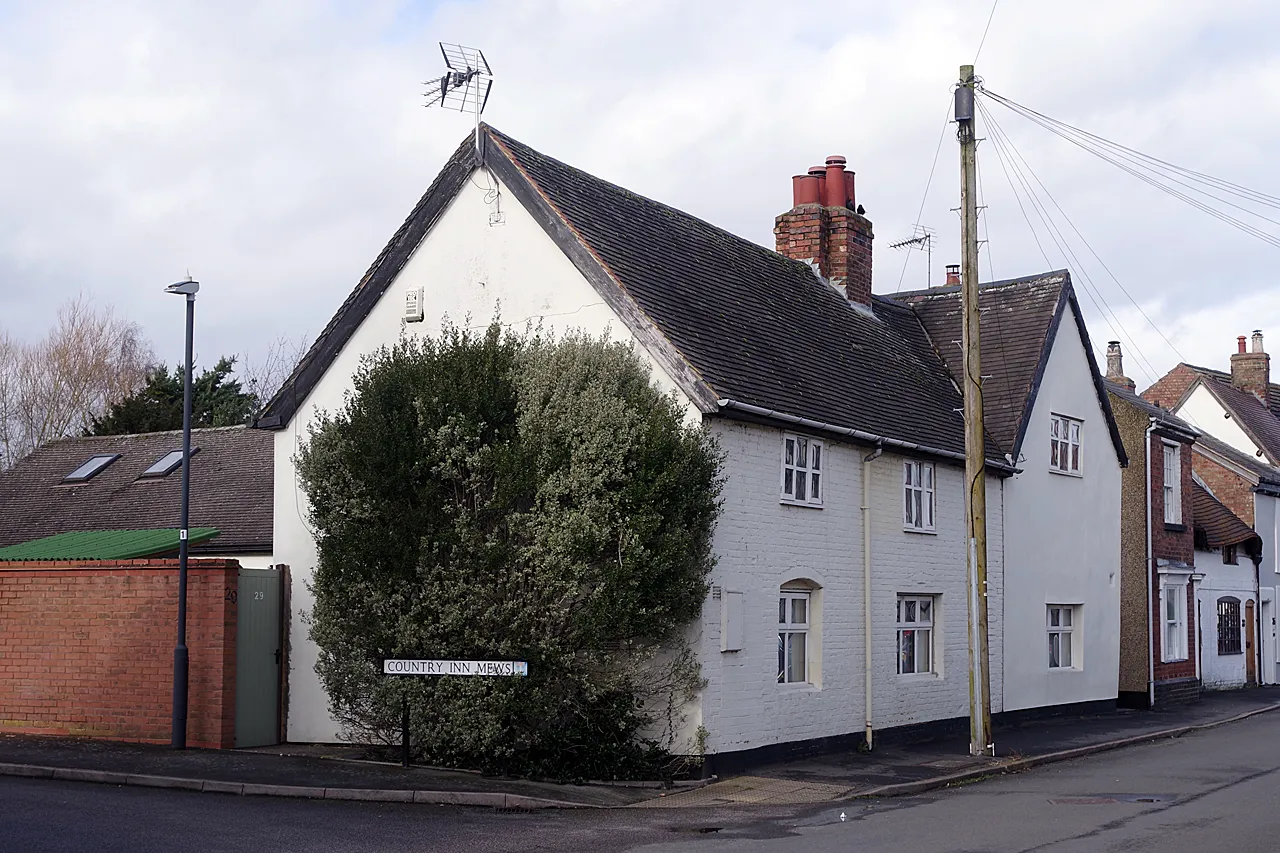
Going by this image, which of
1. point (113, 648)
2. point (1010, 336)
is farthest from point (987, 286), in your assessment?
point (113, 648)

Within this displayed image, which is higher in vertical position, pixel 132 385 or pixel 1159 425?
pixel 132 385

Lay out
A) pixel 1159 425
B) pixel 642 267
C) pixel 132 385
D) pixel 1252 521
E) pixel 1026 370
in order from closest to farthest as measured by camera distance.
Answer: pixel 642 267 → pixel 1026 370 → pixel 1159 425 → pixel 1252 521 → pixel 132 385

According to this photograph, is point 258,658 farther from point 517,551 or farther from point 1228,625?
point 1228,625

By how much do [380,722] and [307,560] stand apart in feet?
11.9

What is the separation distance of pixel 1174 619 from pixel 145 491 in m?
21.8

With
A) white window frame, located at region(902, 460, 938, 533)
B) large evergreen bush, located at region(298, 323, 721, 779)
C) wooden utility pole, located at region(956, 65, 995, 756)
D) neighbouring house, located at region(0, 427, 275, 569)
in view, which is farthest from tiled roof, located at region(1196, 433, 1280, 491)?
large evergreen bush, located at region(298, 323, 721, 779)

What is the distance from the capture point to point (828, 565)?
18328mm

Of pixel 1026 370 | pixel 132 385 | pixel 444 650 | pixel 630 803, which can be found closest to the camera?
pixel 630 803

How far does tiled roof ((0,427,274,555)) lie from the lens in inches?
915

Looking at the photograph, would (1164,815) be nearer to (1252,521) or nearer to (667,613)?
(667,613)

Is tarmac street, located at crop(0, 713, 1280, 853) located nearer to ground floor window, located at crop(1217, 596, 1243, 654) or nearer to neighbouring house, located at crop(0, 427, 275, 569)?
neighbouring house, located at crop(0, 427, 275, 569)

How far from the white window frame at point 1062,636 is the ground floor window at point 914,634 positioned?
4.24 m

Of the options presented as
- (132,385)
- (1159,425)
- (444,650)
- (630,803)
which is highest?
(132,385)

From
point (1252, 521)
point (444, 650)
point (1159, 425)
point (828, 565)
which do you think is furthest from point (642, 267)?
point (1252, 521)
